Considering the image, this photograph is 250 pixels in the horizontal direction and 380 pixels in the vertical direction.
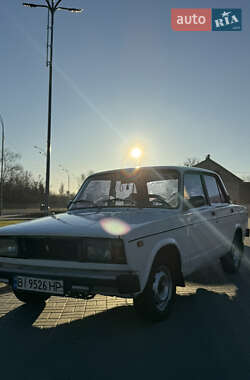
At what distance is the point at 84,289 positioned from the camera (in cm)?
344

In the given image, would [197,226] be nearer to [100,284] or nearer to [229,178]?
[100,284]


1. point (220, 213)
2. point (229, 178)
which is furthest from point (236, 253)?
point (229, 178)

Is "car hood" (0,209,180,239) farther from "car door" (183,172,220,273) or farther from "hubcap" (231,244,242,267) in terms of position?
"hubcap" (231,244,242,267)

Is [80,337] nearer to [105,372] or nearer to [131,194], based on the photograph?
[105,372]

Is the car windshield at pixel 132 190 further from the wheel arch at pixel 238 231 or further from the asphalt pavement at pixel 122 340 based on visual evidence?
the wheel arch at pixel 238 231

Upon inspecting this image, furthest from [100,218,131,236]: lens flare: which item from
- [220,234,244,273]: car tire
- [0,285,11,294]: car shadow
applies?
[220,234,244,273]: car tire

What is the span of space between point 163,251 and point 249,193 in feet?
192

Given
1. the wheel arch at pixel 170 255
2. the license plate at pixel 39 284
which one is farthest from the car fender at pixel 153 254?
the license plate at pixel 39 284

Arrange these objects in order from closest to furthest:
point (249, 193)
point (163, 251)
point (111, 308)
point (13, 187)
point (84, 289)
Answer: point (84, 289) → point (163, 251) → point (111, 308) → point (249, 193) → point (13, 187)

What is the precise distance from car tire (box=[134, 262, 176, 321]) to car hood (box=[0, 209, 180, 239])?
1.76ft

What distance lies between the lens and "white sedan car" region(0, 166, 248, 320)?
3436 millimetres

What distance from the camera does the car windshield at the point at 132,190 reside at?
474 centimetres

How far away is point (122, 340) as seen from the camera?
11.4ft

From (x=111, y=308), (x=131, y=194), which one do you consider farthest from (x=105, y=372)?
(x=131, y=194)
